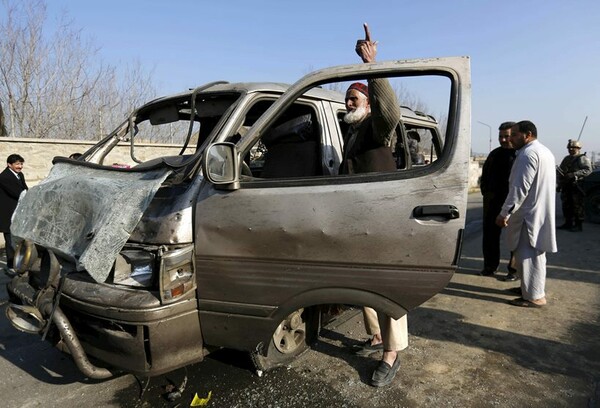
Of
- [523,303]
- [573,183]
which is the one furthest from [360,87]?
[573,183]

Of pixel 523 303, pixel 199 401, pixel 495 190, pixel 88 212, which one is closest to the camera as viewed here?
pixel 88 212

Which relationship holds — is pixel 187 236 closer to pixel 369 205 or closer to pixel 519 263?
pixel 369 205

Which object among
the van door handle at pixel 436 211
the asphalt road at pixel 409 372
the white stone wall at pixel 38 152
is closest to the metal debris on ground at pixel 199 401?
the asphalt road at pixel 409 372

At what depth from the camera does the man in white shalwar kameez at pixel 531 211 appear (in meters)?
4.07

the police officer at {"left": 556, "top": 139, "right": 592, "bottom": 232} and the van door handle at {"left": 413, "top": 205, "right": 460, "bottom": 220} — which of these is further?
the police officer at {"left": 556, "top": 139, "right": 592, "bottom": 232}

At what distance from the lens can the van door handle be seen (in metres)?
2.12

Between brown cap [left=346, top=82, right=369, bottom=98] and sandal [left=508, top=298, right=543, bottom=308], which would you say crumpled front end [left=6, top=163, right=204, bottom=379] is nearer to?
brown cap [left=346, top=82, right=369, bottom=98]

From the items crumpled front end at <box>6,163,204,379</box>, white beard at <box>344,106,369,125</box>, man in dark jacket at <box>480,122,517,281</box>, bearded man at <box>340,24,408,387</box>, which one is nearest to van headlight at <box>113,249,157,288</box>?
crumpled front end at <box>6,163,204,379</box>

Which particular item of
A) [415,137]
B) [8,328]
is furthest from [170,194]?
[415,137]

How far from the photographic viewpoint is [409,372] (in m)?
3.03

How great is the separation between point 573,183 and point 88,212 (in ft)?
31.2

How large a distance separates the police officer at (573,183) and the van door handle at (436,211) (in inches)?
324

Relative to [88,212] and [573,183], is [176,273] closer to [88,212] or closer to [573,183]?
[88,212]

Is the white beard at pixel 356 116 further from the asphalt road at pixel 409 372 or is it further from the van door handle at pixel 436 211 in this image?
the asphalt road at pixel 409 372
